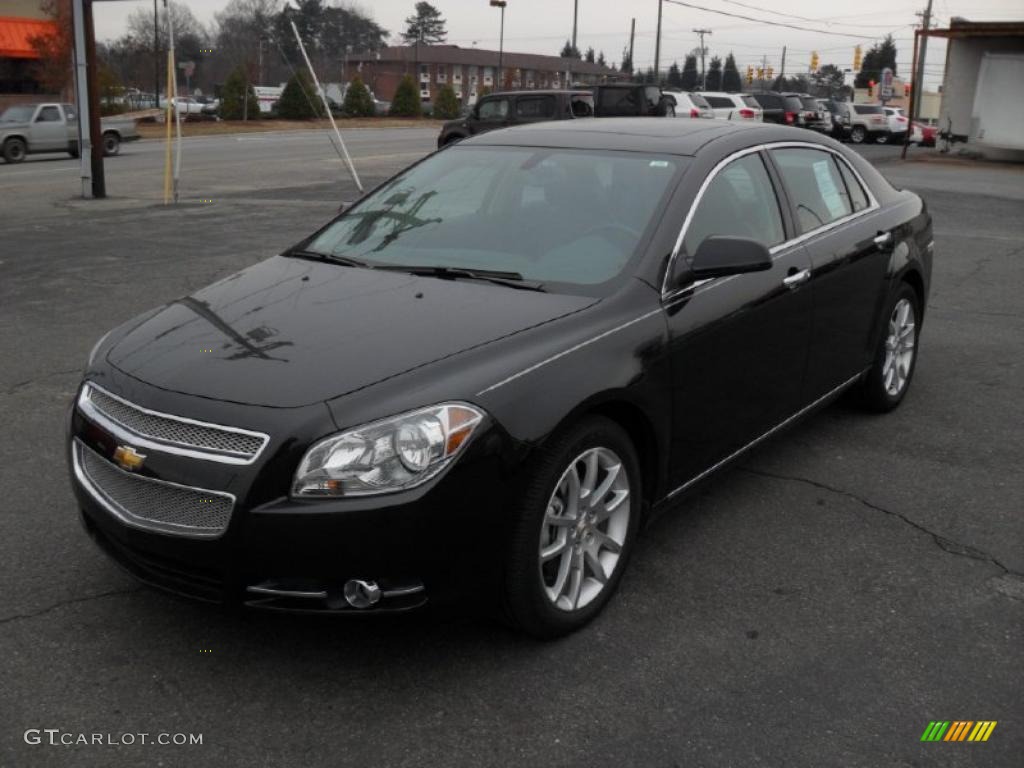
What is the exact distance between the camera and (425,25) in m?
138

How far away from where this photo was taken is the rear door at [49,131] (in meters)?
28.6

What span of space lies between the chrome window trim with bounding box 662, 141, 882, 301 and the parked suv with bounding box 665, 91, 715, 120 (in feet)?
96.6

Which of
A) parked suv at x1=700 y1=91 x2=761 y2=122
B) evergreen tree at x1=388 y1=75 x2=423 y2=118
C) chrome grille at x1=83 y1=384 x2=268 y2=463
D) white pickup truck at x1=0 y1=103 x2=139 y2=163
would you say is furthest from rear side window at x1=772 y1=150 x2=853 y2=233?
evergreen tree at x1=388 y1=75 x2=423 y2=118

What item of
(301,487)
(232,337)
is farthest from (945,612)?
(232,337)

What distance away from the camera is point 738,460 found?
14.3 ft

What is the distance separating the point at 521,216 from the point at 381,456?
160cm

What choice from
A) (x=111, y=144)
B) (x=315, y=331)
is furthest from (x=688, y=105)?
(x=315, y=331)

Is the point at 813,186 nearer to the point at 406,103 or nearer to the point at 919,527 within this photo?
the point at 919,527

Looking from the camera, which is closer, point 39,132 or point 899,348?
point 899,348

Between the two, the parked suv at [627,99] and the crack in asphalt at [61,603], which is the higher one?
the parked suv at [627,99]

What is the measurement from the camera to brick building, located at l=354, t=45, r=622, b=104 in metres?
132

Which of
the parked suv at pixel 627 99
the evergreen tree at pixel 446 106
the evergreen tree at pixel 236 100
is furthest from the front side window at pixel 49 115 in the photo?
the evergreen tree at pixel 446 106

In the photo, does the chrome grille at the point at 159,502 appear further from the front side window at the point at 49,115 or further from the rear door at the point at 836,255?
the front side window at the point at 49,115

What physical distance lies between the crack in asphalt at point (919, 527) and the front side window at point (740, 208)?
112cm
